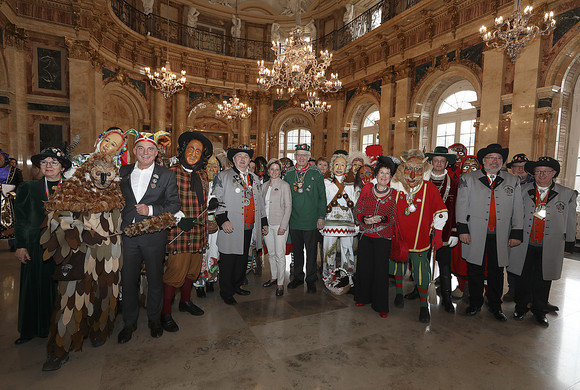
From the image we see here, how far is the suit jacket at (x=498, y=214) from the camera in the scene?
3586 millimetres

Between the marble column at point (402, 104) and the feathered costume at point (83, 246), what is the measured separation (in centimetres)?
1003

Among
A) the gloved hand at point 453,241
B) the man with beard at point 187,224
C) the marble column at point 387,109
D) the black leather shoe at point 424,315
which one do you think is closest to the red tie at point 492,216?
the gloved hand at point 453,241

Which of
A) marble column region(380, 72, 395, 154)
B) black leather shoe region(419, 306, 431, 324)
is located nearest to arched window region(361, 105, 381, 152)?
marble column region(380, 72, 395, 154)

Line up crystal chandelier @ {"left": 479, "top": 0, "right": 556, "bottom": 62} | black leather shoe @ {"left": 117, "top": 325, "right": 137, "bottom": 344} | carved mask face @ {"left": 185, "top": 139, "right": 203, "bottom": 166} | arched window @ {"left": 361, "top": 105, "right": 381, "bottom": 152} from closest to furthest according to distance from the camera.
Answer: black leather shoe @ {"left": 117, "top": 325, "right": 137, "bottom": 344} < carved mask face @ {"left": 185, "top": 139, "right": 203, "bottom": 166} < crystal chandelier @ {"left": 479, "top": 0, "right": 556, "bottom": 62} < arched window @ {"left": 361, "top": 105, "right": 381, "bottom": 152}

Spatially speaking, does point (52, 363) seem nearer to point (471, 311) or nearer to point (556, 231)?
point (471, 311)

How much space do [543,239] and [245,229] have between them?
3723mm

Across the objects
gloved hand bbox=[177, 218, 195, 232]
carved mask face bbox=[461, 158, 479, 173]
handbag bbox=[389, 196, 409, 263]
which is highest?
carved mask face bbox=[461, 158, 479, 173]

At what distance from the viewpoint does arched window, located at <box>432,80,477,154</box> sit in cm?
930

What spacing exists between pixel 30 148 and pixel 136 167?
906cm

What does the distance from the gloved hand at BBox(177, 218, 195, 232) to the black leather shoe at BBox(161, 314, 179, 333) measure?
3.27 feet

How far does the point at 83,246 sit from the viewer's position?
2.51m

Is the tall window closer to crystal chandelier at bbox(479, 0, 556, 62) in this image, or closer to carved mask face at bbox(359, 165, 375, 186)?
crystal chandelier at bbox(479, 0, 556, 62)

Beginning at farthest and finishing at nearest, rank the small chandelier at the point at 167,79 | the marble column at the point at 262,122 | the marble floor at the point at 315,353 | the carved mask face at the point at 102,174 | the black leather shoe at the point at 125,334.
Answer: the marble column at the point at 262,122
the small chandelier at the point at 167,79
the black leather shoe at the point at 125,334
the carved mask face at the point at 102,174
the marble floor at the point at 315,353

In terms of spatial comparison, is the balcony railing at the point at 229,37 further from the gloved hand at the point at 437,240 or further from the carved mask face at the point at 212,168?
the gloved hand at the point at 437,240
